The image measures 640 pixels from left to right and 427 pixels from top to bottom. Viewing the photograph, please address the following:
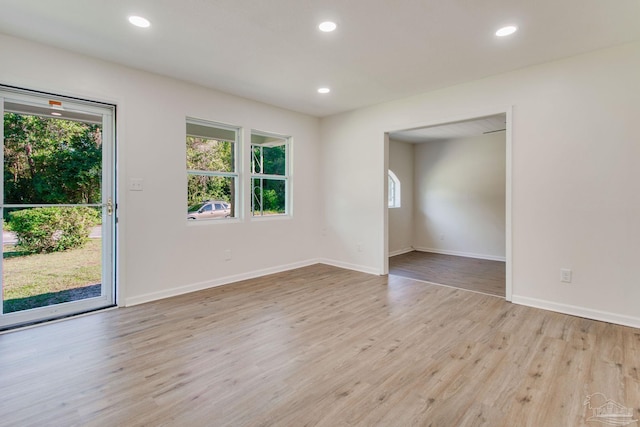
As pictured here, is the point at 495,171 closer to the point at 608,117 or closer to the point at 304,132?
the point at 608,117

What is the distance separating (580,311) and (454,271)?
6.67ft

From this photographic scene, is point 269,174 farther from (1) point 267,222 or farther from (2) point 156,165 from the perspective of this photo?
(2) point 156,165

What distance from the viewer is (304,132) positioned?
5.35m

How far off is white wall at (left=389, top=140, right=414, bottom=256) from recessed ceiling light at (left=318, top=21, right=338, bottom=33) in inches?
167

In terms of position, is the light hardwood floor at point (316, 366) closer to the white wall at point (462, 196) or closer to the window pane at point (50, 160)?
the window pane at point (50, 160)

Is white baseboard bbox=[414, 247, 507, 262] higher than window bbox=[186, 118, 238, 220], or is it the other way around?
window bbox=[186, 118, 238, 220]

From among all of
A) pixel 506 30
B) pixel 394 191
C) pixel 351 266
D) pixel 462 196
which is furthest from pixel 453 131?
pixel 506 30

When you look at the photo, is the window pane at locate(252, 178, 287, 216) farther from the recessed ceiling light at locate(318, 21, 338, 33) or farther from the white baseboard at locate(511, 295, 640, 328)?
the white baseboard at locate(511, 295, 640, 328)

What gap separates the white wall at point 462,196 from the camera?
6.16 metres

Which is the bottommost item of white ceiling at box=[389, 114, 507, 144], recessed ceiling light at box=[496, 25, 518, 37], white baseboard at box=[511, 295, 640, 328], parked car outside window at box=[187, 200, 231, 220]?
white baseboard at box=[511, 295, 640, 328]

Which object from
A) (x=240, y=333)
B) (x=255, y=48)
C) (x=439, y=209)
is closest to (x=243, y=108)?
(x=255, y=48)

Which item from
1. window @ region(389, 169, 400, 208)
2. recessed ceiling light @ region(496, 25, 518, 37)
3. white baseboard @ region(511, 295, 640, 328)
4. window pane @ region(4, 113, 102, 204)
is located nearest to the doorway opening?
window @ region(389, 169, 400, 208)

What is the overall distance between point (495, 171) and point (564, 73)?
10.4 feet

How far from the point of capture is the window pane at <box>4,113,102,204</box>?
2.88m
